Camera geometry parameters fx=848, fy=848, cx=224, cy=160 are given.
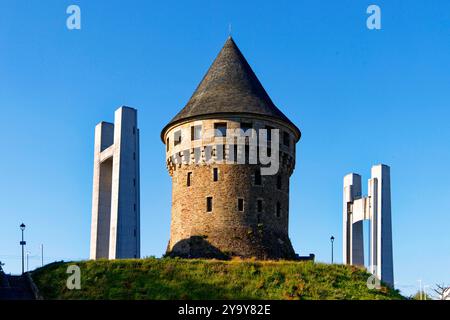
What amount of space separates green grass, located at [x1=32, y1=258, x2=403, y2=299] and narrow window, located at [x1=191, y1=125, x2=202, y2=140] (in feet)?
37.7

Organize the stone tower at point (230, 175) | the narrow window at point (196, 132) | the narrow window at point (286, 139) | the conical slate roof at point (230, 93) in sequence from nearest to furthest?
the stone tower at point (230, 175) < the conical slate roof at point (230, 93) < the narrow window at point (196, 132) < the narrow window at point (286, 139)

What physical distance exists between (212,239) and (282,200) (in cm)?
610

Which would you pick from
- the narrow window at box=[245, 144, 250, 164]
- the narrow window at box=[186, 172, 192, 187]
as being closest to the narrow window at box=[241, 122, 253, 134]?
the narrow window at box=[245, 144, 250, 164]

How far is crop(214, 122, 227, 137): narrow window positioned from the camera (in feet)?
183

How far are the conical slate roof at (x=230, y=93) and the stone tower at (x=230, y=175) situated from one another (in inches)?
2.9

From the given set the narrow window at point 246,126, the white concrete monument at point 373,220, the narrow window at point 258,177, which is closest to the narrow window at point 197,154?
the narrow window at point 246,126

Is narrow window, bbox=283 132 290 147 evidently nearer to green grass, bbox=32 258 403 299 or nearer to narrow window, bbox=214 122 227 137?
narrow window, bbox=214 122 227 137

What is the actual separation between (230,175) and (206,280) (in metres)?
12.1

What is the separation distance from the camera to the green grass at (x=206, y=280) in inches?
1629

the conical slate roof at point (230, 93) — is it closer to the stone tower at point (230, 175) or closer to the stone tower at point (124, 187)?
the stone tower at point (230, 175)
